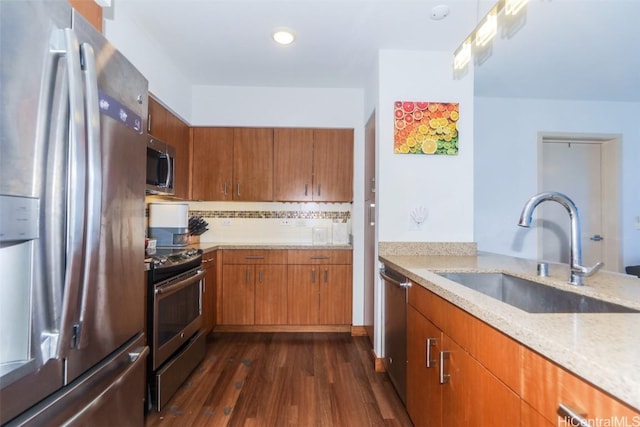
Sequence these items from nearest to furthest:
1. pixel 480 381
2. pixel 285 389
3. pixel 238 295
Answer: pixel 480 381, pixel 285 389, pixel 238 295

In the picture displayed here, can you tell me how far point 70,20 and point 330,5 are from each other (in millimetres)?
→ 1517

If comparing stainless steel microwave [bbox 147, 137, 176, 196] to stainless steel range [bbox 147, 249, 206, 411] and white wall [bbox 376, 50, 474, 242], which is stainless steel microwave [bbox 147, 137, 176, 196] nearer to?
stainless steel range [bbox 147, 249, 206, 411]

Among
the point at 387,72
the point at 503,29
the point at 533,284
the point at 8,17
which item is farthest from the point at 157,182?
the point at 503,29

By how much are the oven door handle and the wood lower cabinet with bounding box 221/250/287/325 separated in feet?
2.13

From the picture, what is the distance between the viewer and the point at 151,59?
A: 2301mm

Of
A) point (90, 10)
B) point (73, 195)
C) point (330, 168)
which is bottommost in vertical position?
point (73, 195)

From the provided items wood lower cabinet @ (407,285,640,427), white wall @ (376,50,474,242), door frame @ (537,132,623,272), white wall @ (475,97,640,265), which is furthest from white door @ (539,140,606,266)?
wood lower cabinet @ (407,285,640,427)

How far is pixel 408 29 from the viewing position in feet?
6.81

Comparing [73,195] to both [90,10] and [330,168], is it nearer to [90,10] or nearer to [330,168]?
[90,10]

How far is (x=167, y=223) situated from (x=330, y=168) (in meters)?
1.69

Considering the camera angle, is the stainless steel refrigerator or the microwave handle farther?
the microwave handle

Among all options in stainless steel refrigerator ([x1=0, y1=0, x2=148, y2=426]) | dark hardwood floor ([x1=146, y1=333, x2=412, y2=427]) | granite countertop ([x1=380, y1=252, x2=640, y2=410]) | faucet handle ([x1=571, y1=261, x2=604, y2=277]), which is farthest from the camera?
dark hardwood floor ([x1=146, y1=333, x2=412, y2=427])

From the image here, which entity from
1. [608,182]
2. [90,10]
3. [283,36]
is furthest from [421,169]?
[608,182]

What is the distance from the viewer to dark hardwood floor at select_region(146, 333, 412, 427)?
1.75 meters
